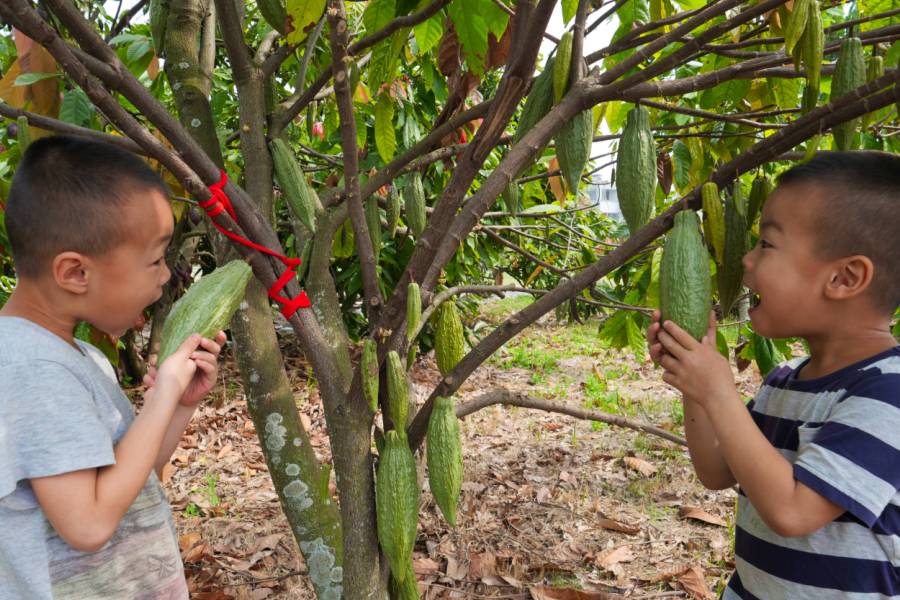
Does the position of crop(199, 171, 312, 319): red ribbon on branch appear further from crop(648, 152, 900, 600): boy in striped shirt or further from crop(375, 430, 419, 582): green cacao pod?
crop(648, 152, 900, 600): boy in striped shirt

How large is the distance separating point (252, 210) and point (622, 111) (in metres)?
1.24

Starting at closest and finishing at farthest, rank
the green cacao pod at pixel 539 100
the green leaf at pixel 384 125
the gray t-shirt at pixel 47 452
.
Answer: the gray t-shirt at pixel 47 452 < the green cacao pod at pixel 539 100 < the green leaf at pixel 384 125

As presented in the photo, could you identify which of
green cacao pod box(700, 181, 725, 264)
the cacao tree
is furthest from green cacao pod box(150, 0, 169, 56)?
green cacao pod box(700, 181, 725, 264)

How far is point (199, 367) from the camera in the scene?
3.22 ft

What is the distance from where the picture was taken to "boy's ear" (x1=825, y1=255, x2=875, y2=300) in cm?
91

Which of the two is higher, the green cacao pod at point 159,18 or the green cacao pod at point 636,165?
the green cacao pod at point 159,18

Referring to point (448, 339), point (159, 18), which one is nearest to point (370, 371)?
point (448, 339)

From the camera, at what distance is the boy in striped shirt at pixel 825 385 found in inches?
33.6

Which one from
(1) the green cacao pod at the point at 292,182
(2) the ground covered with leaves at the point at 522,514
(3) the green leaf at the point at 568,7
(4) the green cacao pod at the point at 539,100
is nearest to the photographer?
Result: (4) the green cacao pod at the point at 539,100

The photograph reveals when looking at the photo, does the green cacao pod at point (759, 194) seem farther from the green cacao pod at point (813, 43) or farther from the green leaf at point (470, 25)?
the green leaf at point (470, 25)

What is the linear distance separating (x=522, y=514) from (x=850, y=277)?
1.69m

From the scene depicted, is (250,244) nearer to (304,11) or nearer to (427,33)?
(304,11)

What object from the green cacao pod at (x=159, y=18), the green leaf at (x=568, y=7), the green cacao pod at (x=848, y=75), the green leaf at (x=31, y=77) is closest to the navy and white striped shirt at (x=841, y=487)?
the green cacao pod at (x=848, y=75)

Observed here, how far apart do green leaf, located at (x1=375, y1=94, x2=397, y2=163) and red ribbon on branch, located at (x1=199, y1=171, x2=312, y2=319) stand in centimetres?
72
